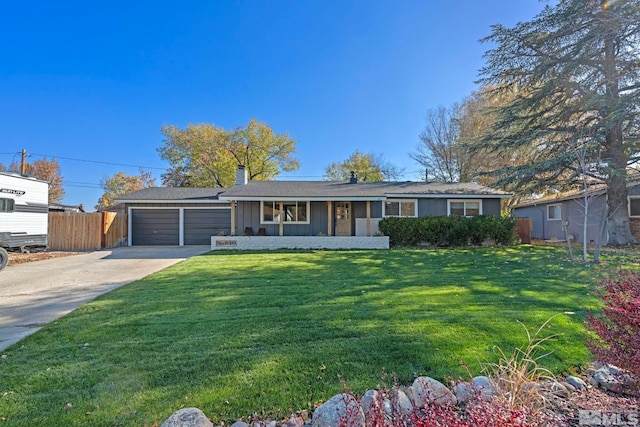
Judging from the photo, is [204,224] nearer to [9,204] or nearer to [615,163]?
[9,204]

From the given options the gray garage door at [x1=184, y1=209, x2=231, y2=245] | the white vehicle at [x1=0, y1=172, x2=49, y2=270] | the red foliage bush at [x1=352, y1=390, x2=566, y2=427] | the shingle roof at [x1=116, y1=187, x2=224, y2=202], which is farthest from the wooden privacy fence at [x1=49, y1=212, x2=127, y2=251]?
the red foliage bush at [x1=352, y1=390, x2=566, y2=427]

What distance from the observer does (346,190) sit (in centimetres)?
1477

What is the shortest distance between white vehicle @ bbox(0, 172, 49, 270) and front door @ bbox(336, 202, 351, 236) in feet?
38.2

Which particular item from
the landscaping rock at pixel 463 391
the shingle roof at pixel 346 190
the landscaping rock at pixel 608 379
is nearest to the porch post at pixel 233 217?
the shingle roof at pixel 346 190

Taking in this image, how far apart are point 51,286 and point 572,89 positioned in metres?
20.0

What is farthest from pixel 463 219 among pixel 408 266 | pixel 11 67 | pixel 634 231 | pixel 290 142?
pixel 11 67

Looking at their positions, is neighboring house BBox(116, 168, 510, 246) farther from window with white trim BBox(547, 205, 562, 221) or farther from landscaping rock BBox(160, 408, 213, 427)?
landscaping rock BBox(160, 408, 213, 427)

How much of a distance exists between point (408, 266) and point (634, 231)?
13.4m

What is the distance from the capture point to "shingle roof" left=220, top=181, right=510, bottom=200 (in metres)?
13.8

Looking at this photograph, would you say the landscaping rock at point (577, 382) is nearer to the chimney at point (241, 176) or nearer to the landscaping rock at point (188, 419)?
the landscaping rock at point (188, 419)

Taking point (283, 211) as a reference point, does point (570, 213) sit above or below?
below

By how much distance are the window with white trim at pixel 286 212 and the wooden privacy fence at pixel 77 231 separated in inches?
292

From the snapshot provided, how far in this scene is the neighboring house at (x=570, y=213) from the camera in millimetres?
13453

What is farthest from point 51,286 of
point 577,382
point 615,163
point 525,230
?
point 615,163
